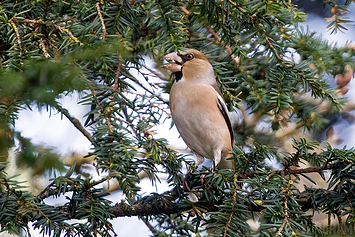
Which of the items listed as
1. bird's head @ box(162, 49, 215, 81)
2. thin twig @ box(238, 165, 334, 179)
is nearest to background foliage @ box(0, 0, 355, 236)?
thin twig @ box(238, 165, 334, 179)

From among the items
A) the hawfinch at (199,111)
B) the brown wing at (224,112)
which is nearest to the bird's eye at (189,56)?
the hawfinch at (199,111)

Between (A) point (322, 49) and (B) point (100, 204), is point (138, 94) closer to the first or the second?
(B) point (100, 204)

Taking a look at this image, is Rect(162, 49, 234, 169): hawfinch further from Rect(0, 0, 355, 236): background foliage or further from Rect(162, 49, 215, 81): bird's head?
Rect(0, 0, 355, 236): background foliage

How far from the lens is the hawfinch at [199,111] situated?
7.99ft

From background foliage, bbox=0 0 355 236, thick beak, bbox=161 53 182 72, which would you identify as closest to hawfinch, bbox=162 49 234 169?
thick beak, bbox=161 53 182 72

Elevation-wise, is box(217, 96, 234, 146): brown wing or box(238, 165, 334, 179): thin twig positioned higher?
box(238, 165, 334, 179): thin twig

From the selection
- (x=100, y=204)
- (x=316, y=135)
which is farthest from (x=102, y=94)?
(x=316, y=135)

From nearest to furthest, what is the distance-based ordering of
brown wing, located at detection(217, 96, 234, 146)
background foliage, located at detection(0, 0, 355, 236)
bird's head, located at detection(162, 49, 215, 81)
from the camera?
1. background foliage, located at detection(0, 0, 355, 236)
2. bird's head, located at detection(162, 49, 215, 81)
3. brown wing, located at detection(217, 96, 234, 146)

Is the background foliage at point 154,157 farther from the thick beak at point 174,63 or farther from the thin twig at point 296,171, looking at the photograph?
the thick beak at point 174,63

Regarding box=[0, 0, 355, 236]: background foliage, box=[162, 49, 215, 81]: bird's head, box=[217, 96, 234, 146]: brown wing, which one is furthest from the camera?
box=[217, 96, 234, 146]: brown wing

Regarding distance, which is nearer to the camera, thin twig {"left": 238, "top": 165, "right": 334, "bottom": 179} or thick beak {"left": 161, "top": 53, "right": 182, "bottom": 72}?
thin twig {"left": 238, "top": 165, "right": 334, "bottom": 179}

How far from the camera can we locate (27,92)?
1.87ft

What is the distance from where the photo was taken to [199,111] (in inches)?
96.1

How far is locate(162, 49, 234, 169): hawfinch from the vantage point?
244cm
